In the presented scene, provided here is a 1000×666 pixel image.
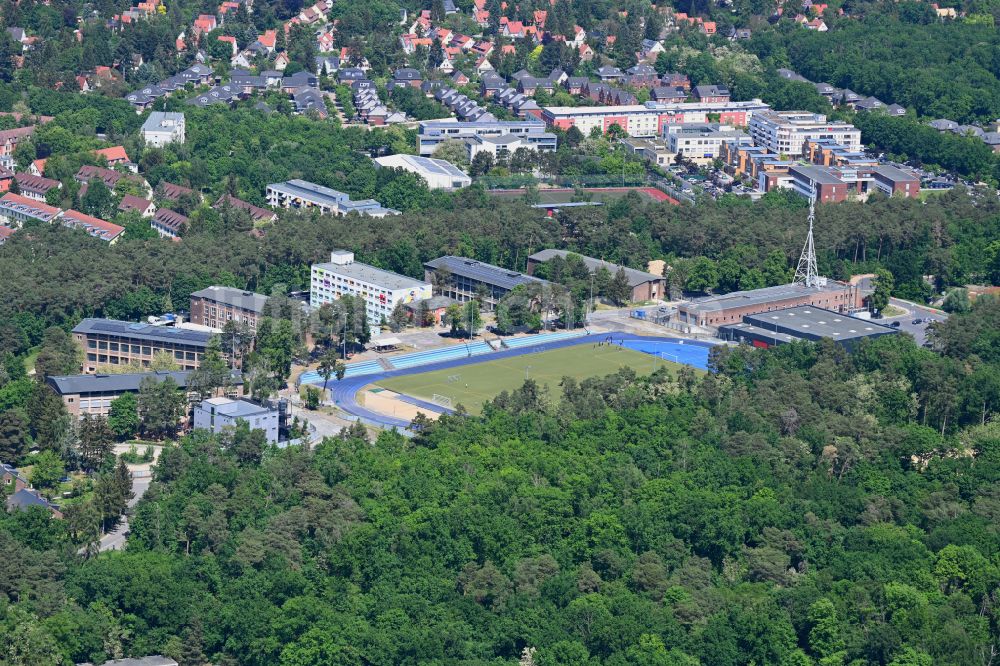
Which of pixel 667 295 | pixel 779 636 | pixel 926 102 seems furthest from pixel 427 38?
pixel 779 636

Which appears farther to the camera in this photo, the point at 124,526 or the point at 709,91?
the point at 709,91

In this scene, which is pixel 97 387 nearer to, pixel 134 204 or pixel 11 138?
pixel 134 204

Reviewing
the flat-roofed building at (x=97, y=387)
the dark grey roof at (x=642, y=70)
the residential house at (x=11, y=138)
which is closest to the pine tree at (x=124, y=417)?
the flat-roofed building at (x=97, y=387)

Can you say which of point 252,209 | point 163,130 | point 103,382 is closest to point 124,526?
point 103,382

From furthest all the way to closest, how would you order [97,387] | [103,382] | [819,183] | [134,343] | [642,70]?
[642,70] → [819,183] → [134,343] → [103,382] → [97,387]

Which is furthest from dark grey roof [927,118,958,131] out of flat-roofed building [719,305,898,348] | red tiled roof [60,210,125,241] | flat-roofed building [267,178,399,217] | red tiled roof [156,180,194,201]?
red tiled roof [60,210,125,241]

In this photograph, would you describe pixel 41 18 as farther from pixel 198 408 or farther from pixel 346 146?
pixel 198 408
